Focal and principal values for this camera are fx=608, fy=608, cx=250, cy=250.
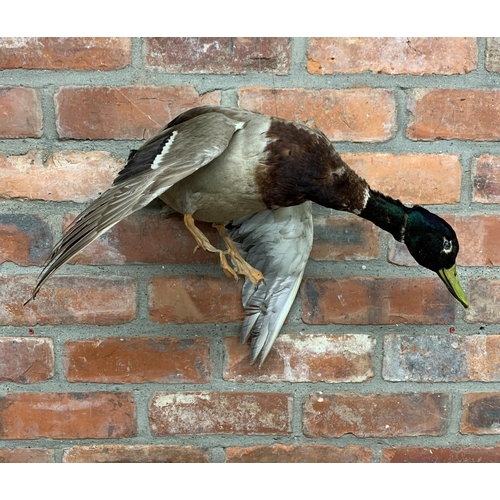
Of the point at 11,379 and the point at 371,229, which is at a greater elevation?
the point at 371,229

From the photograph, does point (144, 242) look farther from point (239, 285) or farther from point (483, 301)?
point (483, 301)

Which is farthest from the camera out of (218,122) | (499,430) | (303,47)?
(499,430)

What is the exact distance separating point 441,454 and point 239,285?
507 mm

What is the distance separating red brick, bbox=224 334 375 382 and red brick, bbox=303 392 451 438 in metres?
0.04

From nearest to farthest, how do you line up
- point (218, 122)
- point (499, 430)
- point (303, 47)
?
point (218, 122) → point (303, 47) → point (499, 430)

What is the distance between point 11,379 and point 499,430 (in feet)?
2.99

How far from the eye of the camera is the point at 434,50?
1028mm

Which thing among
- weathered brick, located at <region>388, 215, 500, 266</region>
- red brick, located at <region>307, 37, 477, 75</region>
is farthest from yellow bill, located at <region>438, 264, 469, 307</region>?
red brick, located at <region>307, 37, 477, 75</region>

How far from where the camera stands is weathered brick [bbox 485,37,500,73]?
102 centimetres

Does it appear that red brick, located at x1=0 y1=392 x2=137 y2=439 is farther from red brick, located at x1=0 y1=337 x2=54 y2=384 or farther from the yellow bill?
the yellow bill

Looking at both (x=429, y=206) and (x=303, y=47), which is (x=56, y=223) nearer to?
(x=303, y=47)

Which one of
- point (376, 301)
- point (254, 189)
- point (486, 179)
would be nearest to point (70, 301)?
point (254, 189)

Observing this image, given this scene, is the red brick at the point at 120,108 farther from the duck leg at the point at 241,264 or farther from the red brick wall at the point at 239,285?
the duck leg at the point at 241,264
